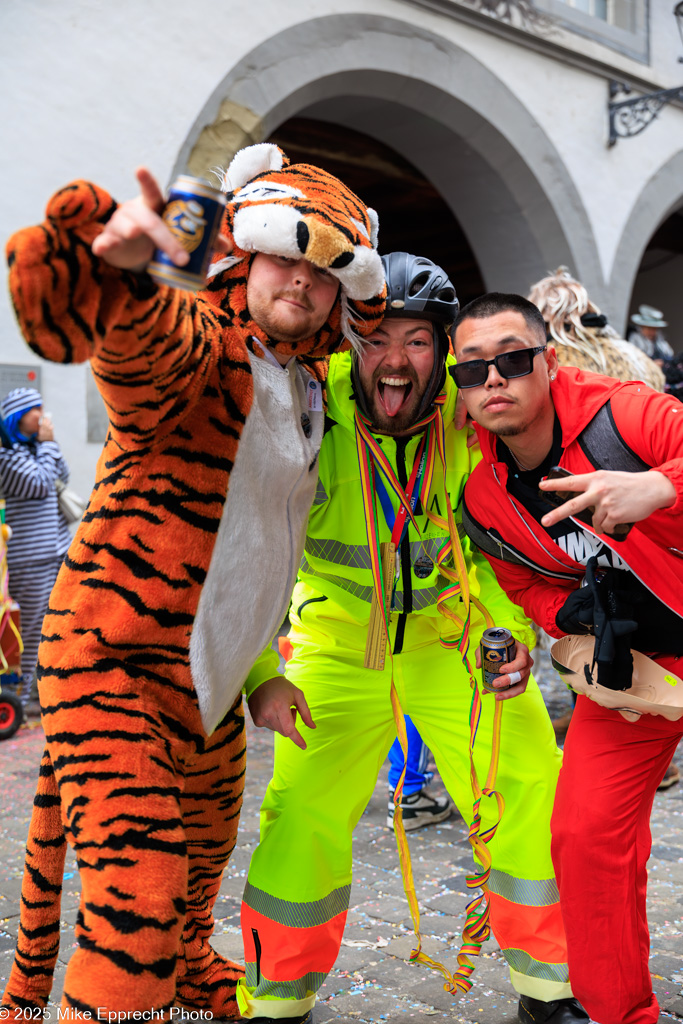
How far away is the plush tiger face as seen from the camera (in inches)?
81.4

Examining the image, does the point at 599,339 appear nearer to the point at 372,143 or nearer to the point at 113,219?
the point at 113,219

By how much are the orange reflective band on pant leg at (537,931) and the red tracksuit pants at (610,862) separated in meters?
0.25

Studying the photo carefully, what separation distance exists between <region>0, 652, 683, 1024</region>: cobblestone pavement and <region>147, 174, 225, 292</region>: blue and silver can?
2.11 meters

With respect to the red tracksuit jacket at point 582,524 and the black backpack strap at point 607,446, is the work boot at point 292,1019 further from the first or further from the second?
the black backpack strap at point 607,446

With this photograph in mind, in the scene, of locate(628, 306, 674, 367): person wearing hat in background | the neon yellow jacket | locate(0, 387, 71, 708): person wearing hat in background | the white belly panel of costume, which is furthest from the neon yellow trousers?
locate(628, 306, 674, 367): person wearing hat in background

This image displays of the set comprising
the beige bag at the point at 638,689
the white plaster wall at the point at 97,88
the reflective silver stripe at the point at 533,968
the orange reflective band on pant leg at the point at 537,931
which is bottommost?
the reflective silver stripe at the point at 533,968

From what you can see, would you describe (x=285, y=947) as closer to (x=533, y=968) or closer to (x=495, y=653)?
(x=533, y=968)

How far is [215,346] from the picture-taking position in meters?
1.99

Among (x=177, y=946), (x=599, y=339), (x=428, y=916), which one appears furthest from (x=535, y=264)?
(x=177, y=946)

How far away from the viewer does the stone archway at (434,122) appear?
6812mm

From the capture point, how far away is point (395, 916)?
11.0ft

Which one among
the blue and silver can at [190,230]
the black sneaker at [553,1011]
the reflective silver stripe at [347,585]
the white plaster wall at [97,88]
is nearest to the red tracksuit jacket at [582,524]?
the reflective silver stripe at [347,585]

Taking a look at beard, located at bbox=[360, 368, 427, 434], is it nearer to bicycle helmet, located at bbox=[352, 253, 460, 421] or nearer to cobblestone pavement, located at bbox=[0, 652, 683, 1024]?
bicycle helmet, located at bbox=[352, 253, 460, 421]

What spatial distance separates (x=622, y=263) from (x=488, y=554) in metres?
7.77
